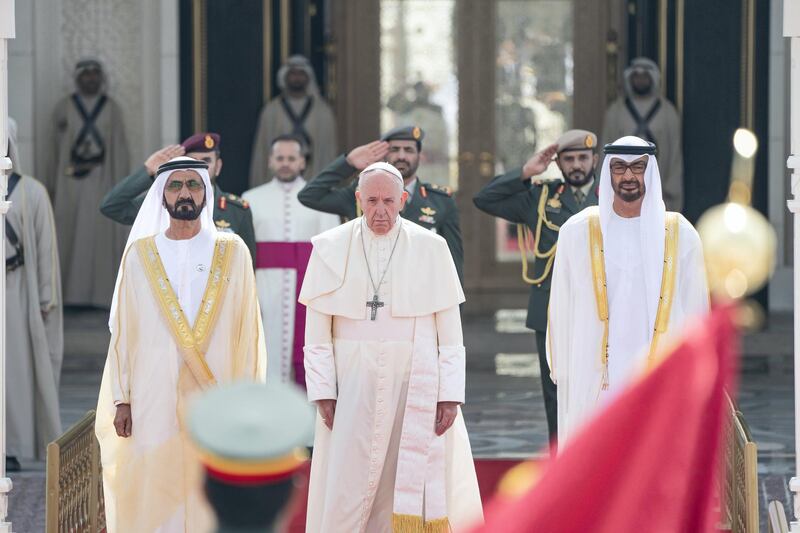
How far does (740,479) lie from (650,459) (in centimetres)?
403

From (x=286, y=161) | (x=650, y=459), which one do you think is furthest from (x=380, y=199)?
(x=650, y=459)

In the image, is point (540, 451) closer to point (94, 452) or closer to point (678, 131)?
point (94, 452)

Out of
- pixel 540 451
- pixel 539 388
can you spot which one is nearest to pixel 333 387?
pixel 540 451

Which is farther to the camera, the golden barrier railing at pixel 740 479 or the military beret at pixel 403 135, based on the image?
the military beret at pixel 403 135

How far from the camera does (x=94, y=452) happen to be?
6172 mm

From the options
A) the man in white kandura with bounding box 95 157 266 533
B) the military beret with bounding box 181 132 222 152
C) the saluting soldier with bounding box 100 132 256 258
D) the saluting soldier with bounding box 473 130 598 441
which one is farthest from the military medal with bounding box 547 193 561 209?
the man in white kandura with bounding box 95 157 266 533

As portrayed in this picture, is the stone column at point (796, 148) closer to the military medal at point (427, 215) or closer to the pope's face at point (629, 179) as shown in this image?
the pope's face at point (629, 179)

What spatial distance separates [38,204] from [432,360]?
2867 millimetres

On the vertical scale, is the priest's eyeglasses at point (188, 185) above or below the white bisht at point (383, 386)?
above

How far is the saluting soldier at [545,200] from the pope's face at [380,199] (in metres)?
1.76

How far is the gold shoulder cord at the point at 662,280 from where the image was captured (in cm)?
571

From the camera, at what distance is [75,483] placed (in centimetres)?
579

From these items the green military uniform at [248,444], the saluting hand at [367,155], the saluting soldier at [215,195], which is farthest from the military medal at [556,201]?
the green military uniform at [248,444]

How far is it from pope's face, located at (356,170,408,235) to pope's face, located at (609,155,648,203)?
2.88 feet
